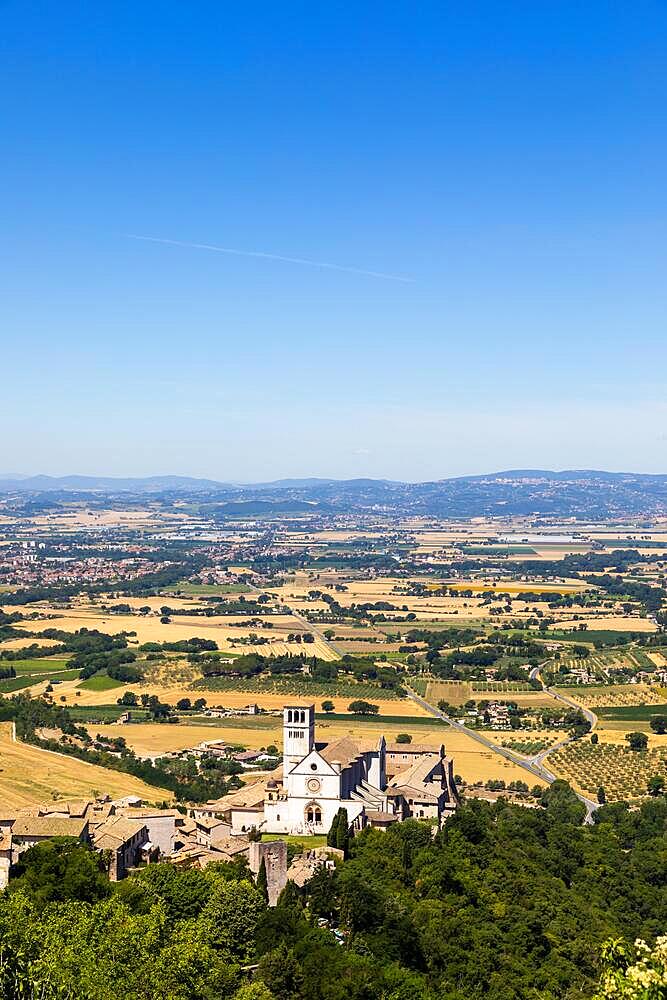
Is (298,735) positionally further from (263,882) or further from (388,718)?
(388,718)

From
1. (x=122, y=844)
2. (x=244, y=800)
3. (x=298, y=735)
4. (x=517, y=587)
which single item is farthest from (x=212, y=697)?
(x=517, y=587)

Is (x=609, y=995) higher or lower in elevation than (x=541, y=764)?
higher

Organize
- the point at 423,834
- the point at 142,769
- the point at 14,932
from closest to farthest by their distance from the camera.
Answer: the point at 14,932
the point at 423,834
the point at 142,769

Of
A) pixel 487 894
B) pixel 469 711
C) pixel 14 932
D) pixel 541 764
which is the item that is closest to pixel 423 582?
pixel 469 711

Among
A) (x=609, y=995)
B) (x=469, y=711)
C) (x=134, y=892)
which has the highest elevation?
(x=609, y=995)

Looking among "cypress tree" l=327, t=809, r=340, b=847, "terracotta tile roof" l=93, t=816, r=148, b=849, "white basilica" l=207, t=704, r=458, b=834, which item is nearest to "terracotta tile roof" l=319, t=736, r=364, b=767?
"white basilica" l=207, t=704, r=458, b=834

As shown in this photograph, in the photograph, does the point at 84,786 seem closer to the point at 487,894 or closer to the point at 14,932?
the point at 487,894

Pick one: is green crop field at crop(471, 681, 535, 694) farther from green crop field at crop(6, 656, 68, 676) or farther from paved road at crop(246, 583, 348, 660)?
green crop field at crop(6, 656, 68, 676)
